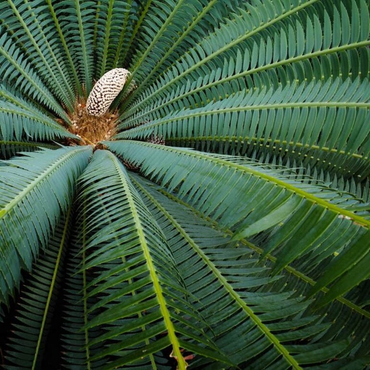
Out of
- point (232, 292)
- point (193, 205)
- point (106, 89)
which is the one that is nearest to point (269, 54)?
point (193, 205)

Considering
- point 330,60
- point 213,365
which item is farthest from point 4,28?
point 213,365


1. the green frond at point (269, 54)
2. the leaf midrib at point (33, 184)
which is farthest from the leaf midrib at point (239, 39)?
the leaf midrib at point (33, 184)

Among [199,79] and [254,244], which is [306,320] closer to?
[254,244]

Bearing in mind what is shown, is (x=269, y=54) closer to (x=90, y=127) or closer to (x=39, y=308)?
(x=90, y=127)

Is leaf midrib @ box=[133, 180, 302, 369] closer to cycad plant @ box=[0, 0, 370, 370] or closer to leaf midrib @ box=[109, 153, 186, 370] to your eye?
cycad plant @ box=[0, 0, 370, 370]

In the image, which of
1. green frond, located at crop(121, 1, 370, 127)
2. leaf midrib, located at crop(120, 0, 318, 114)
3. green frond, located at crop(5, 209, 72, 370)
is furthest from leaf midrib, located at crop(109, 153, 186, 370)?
leaf midrib, located at crop(120, 0, 318, 114)
